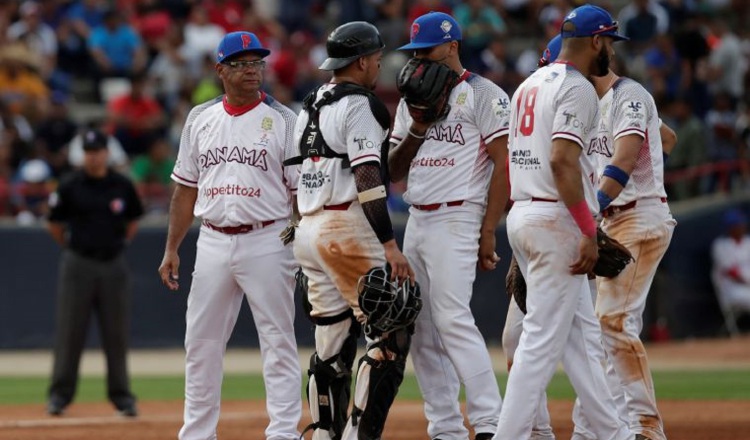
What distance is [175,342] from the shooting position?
58.2 ft

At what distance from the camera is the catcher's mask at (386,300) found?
7.49m

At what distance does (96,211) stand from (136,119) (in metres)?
7.39

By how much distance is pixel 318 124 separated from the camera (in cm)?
794

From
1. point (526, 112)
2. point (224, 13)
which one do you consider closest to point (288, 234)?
point (526, 112)

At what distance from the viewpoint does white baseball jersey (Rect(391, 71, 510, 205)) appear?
26.8 ft

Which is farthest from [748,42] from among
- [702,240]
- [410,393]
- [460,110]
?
[460,110]

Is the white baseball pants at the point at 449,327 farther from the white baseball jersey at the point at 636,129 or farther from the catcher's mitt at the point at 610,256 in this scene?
the white baseball jersey at the point at 636,129

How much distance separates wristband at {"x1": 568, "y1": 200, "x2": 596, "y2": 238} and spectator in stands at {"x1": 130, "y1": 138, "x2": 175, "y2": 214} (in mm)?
11277

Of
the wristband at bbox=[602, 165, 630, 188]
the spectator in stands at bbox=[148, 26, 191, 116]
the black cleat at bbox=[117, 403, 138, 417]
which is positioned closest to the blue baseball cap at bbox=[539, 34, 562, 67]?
the wristband at bbox=[602, 165, 630, 188]

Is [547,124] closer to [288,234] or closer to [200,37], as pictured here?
[288,234]

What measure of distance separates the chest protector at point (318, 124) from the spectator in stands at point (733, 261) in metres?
11.6

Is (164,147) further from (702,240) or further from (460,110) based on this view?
(460,110)

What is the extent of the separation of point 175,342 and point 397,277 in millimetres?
10573

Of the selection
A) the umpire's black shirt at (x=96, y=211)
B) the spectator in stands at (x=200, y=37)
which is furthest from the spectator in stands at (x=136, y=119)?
the umpire's black shirt at (x=96, y=211)
